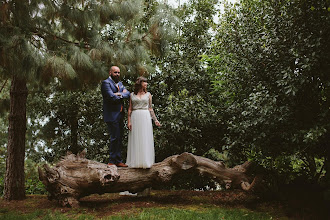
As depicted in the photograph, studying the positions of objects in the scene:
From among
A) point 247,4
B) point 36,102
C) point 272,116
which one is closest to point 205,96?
point 247,4

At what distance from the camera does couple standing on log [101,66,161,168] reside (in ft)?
20.2

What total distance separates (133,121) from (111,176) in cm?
117

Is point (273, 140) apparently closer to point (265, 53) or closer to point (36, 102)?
point (265, 53)

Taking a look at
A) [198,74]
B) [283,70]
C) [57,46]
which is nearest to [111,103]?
[57,46]

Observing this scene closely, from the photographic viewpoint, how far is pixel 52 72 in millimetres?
5633

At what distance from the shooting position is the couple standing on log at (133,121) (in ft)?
20.2

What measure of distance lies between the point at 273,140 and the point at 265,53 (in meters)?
1.59

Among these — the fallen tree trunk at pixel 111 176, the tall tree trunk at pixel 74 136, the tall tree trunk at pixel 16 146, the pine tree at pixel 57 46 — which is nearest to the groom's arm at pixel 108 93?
the pine tree at pixel 57 46

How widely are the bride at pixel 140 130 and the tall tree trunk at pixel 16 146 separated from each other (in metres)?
2.45

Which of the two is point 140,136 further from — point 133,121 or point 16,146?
point 16,146

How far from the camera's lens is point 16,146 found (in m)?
6.89

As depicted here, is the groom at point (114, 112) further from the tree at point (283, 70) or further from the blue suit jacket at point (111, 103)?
the tree at point (283, 70)

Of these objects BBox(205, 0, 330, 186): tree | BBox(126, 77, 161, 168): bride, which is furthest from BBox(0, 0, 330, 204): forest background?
BBox(126, 77, 161, 168): bride

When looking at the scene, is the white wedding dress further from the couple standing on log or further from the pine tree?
the pine tree
